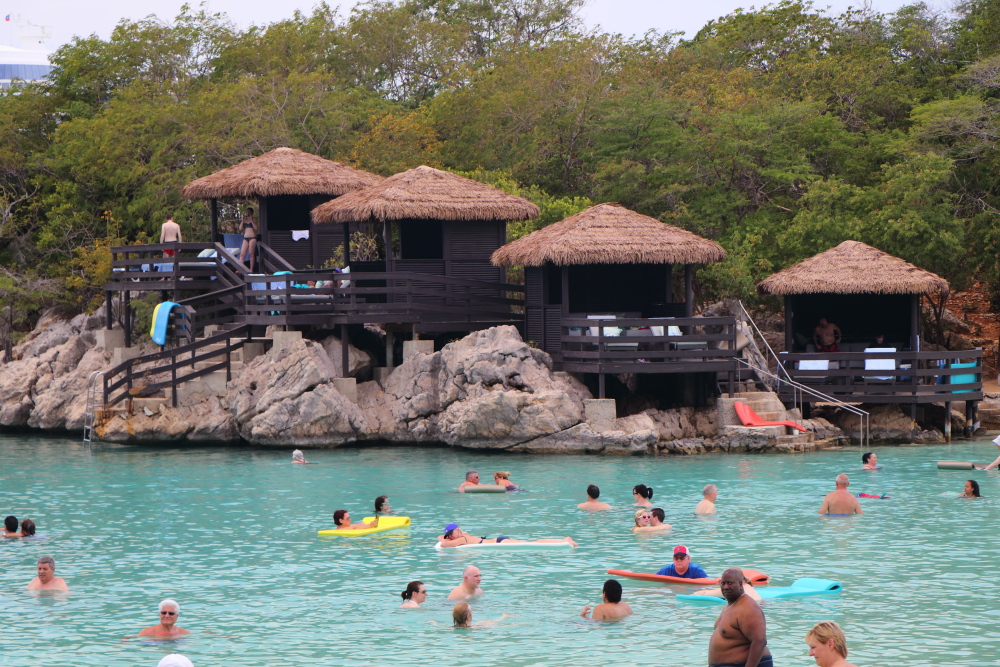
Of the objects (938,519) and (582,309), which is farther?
(582,309)

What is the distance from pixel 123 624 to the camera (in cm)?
1472

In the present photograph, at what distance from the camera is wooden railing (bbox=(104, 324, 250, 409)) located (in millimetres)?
31141

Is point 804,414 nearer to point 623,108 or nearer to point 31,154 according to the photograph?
point 623,108

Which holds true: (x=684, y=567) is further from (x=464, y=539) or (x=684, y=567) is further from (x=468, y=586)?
(x=464, y=539)

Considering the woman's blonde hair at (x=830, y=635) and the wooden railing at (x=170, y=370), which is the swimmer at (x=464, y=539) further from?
the wooden railing at (x=170, y=370)

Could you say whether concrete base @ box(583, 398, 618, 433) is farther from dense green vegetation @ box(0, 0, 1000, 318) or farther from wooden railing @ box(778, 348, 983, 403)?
dense green vegetation @ box(0, 0, 1000, 318)

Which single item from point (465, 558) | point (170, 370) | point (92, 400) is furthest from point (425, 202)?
point (465, 558)

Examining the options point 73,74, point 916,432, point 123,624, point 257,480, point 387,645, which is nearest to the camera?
point 387,645

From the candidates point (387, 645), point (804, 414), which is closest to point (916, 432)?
point (804, 414)

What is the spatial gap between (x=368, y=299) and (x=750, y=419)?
388 inches

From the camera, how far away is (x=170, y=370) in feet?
105

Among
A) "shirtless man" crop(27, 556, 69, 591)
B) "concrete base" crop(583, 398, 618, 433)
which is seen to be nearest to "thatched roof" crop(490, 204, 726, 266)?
"concrete base" crop(583, 398, 618, 433)

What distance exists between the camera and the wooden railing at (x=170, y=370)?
31141mm

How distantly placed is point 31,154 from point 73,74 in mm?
4255
